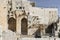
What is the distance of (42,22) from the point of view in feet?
123

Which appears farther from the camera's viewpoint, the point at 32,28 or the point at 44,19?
the point at 44,19

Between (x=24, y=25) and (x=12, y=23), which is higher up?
(x=12, y=23)

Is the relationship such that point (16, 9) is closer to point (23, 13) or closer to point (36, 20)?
point (23, 13)

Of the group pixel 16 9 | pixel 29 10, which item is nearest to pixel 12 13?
pixel 16 9

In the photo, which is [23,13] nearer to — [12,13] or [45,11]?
[12,13]

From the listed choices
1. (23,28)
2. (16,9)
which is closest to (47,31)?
(23,28)

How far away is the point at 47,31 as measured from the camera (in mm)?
37781

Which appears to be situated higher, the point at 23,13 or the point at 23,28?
the point at 23,13

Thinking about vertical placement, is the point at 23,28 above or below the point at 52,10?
below

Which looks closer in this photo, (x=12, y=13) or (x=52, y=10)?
(x=12, y=13)

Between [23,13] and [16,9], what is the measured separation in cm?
136

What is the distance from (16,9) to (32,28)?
4180 millimetres

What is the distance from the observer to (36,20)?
36781mm

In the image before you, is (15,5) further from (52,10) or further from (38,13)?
(52,10)
